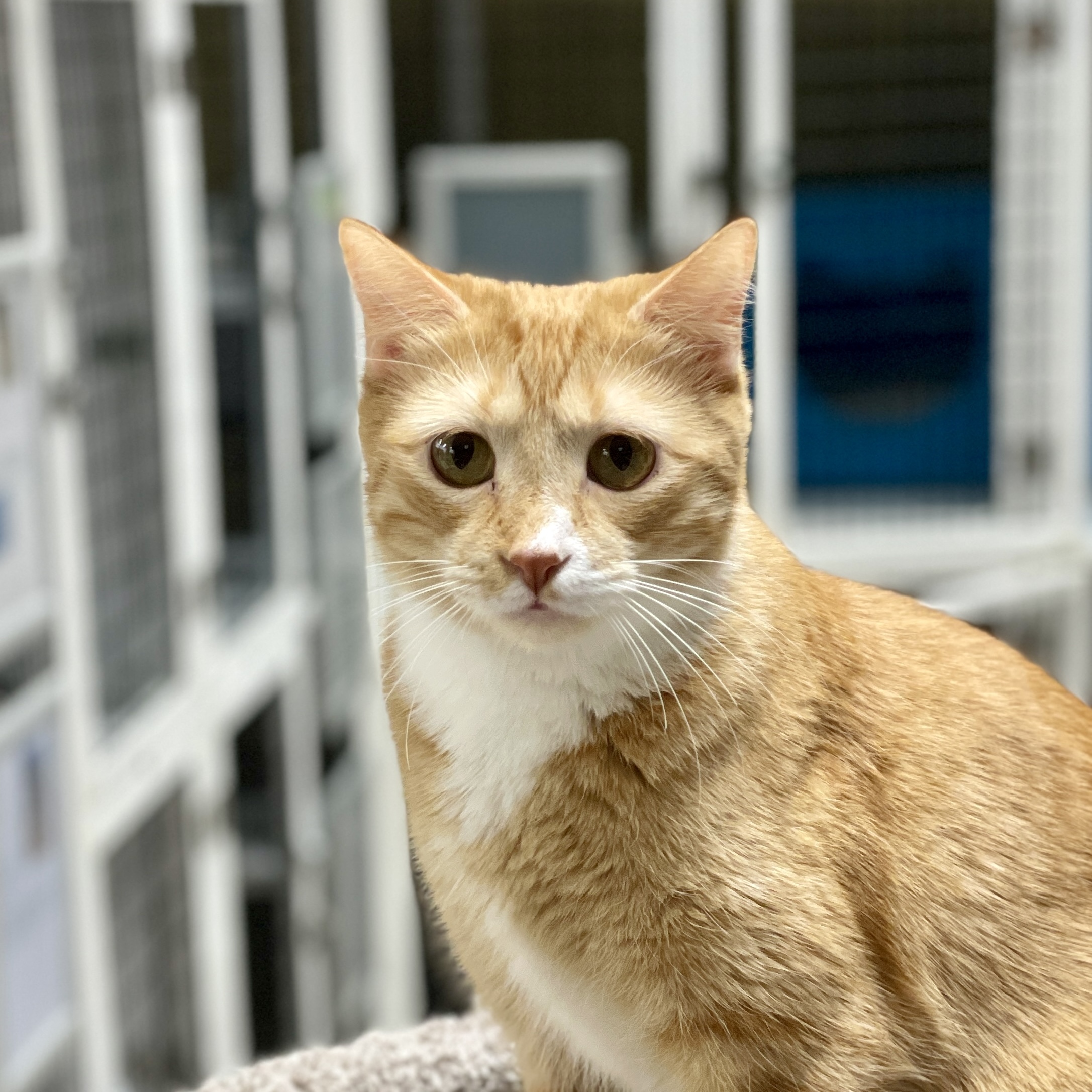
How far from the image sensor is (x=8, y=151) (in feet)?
4.04

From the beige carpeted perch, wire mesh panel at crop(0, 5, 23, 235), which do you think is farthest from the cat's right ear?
wire mesh panel at crop(0, 5, 23, 235)

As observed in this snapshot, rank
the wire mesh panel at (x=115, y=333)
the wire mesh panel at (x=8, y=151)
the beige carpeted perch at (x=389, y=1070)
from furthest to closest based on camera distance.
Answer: the wire mesh panel at (x=115, y=333), the wire mesh panel at (x=8, y=151), the beige carpeted perch at (x=389, y=1070)

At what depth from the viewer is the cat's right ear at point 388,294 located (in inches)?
23.9

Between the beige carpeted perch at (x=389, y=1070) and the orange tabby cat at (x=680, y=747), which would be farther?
the beige carpeted perch at (x=389, y=1070)

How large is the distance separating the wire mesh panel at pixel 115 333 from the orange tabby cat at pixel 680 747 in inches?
37.5

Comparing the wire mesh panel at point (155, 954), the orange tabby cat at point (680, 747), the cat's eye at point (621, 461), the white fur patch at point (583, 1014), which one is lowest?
the wire mesh panel at point (155, 954)

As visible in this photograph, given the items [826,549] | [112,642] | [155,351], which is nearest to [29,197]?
[155,351]

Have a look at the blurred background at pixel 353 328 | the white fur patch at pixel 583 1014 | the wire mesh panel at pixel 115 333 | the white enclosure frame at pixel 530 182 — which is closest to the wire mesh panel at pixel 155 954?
the blurred background at pixel 353 328

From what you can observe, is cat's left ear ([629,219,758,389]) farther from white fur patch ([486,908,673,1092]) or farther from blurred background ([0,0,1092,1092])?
blurred background ([0,0,1092,1092])

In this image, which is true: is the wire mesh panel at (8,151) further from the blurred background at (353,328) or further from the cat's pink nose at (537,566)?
the cat's pink nose at (537,566)

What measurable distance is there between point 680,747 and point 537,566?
105 millimetres

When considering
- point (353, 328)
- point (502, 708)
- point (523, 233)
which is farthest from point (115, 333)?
point (502, 708)

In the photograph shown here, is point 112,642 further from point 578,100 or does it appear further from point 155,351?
point 578,100

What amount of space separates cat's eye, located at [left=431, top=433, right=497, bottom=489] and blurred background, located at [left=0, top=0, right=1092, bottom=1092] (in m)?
0.97
